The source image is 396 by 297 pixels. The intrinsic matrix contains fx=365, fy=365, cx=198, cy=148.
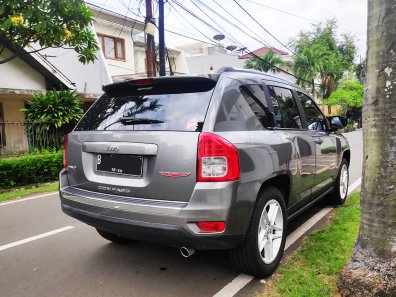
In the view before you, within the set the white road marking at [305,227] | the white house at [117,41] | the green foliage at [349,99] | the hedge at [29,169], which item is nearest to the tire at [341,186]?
the white road marking at [305,227]

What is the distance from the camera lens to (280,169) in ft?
11.2

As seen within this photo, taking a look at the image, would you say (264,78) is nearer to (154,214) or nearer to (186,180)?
(186,180)

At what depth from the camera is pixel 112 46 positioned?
67.5ft

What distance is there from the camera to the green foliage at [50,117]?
10.7m

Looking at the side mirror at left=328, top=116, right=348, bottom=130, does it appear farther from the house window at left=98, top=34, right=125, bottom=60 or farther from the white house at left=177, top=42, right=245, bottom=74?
the white house at left=177, top=42, right=245, bottom=74

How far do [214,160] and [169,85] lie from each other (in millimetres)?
898

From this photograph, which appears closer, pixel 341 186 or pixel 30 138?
pixel 341 186

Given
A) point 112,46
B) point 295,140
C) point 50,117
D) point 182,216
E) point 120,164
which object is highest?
point 112,46

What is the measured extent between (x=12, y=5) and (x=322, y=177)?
5895 mm

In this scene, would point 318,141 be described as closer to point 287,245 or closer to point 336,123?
point 336,123

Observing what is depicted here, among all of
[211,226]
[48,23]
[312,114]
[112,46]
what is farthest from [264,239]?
[112,46]

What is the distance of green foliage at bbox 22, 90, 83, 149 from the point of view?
10.7m

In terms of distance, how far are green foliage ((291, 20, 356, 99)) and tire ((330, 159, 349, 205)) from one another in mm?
37275

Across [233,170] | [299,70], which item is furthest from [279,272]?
[299,70]
